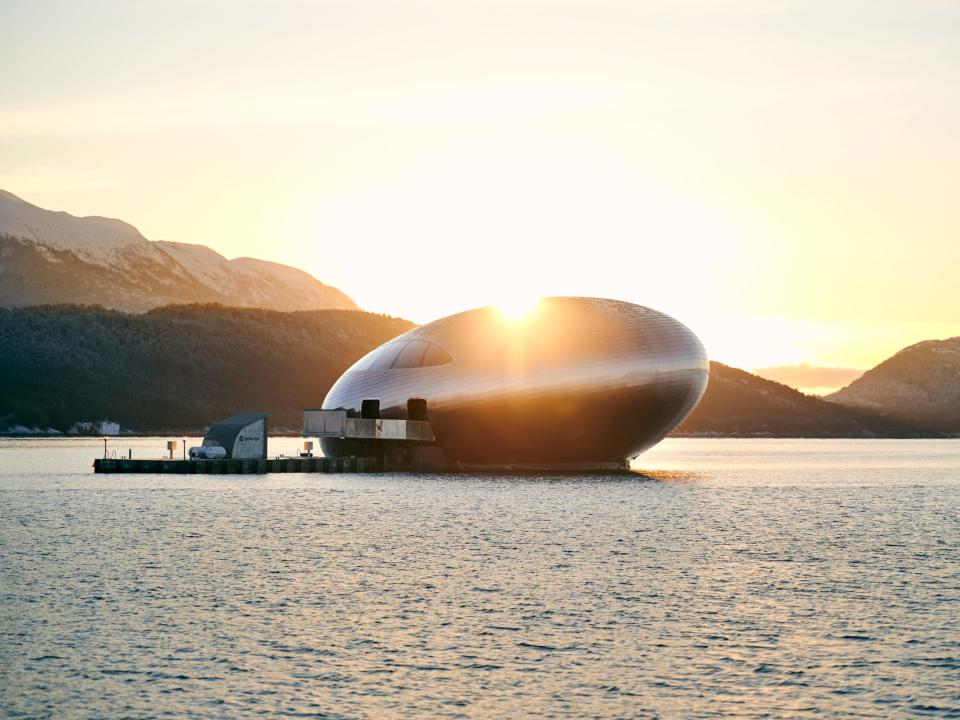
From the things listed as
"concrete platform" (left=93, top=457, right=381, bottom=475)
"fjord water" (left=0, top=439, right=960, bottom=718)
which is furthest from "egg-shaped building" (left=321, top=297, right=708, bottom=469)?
"fjord water" (left=0, top=439, right=960, bottom=718)

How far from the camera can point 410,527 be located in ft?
202

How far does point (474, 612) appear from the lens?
36469mm

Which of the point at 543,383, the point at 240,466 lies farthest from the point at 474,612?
the point at 240,466

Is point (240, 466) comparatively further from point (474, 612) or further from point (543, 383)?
point (474, 612)

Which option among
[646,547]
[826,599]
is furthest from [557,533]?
[826,599]

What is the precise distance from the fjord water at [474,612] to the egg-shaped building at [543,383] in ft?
79.5

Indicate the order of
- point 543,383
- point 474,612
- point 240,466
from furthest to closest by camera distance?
point 240,466, point 543,383, point 474,612

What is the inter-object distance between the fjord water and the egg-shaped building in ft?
79.5

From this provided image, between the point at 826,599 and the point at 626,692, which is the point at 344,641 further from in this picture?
the point at 826,599

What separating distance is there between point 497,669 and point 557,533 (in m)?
30.0

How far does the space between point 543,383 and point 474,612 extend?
61867mm

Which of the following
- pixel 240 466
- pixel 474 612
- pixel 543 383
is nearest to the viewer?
pixel 474 612

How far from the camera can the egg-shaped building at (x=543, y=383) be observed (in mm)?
98312

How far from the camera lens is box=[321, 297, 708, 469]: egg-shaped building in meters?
98.3
